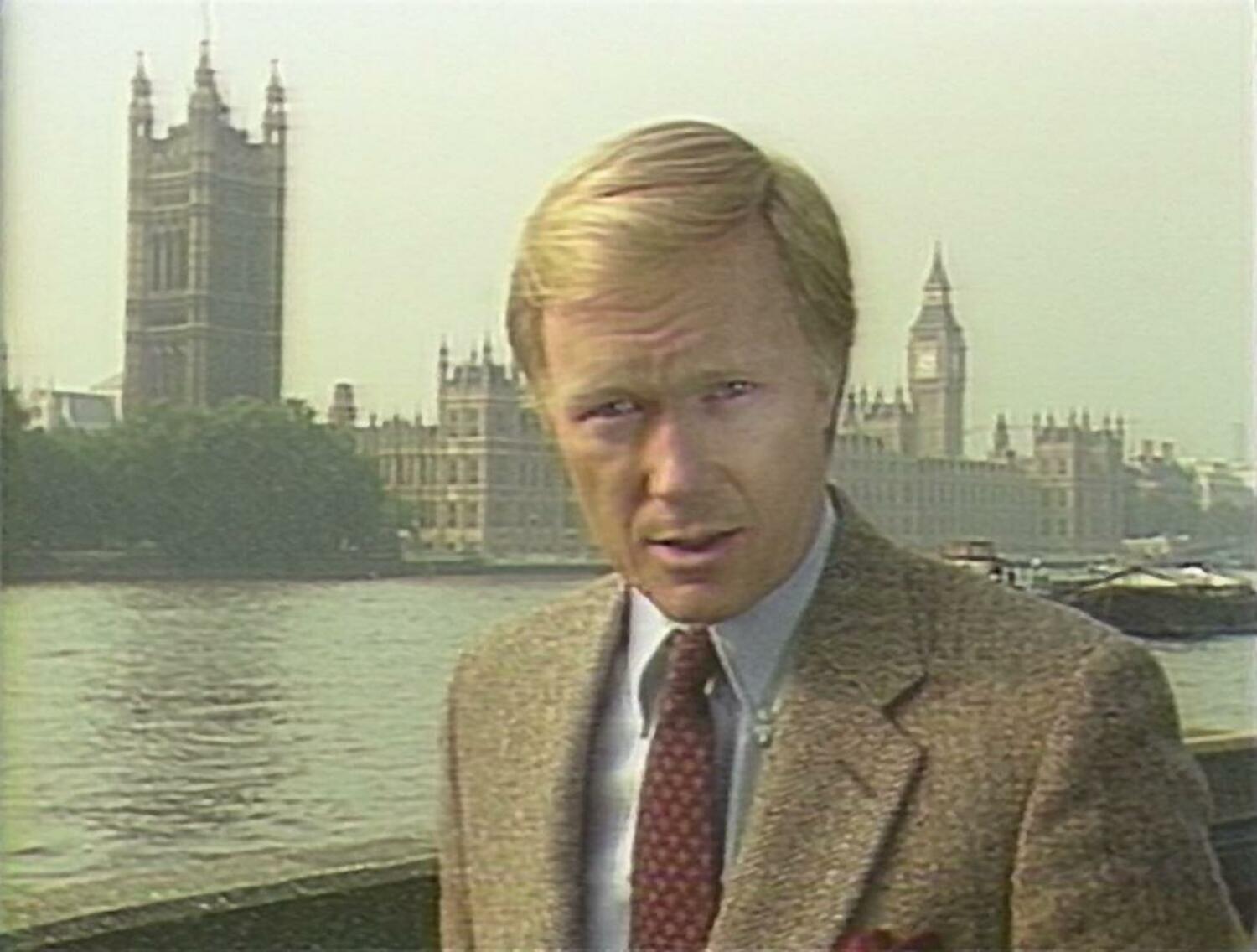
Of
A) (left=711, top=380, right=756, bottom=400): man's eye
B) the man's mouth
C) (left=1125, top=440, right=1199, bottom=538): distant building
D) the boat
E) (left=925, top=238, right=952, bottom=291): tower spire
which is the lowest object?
the boat

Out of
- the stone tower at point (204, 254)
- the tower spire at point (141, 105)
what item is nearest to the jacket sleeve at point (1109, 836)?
the stone tower at point (204, 254)

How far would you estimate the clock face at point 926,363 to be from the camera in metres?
1.01

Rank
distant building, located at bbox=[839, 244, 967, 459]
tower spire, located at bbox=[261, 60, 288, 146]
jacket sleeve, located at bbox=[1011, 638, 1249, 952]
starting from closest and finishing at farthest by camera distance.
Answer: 1. jacket sleeve, located at bbox=[1011, 638, 1249, 952]
2. distant building, located at bbox=[839, 244, 967, 459]
3. tower spire, located at bbox=[261, 60, 288, 146]

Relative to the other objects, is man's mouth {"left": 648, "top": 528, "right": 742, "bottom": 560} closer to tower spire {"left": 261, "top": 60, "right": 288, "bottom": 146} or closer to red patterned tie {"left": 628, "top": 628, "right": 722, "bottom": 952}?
red patterned tie {"left": 628, "top": 628, "right": 722, "bottom": 952}

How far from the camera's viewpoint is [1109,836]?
2.68 feet

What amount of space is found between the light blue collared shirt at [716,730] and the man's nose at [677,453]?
84 mm

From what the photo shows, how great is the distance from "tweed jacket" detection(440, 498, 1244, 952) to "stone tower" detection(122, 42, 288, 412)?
1.13 ft

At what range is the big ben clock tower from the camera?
102 cm

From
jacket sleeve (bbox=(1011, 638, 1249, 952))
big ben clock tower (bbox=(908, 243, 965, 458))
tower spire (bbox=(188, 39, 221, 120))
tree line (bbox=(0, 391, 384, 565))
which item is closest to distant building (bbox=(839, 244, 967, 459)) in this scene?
big ben clock tower (bbox=(908, 243, 965, 458))

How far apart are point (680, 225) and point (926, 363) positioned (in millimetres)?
242

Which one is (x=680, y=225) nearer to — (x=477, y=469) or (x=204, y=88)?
(x=477, y=469)

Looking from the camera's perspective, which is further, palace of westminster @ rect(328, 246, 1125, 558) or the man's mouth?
palace of westminster @ rect(328, 246, 1125, 558)

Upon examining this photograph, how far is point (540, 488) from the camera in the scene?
1059 mm

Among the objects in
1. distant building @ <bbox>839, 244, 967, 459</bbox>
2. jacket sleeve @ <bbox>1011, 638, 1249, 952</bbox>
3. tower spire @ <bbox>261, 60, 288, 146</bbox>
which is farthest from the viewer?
tower spire @ <bbox>261, 60, 288, 146</bbox>
